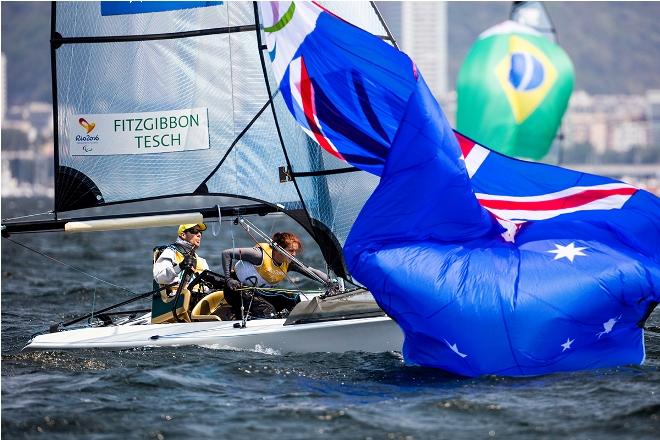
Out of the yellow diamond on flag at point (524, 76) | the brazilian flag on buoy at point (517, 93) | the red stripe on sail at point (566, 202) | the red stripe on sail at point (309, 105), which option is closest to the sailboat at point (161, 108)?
the red stripe on sail at point (309, 105)

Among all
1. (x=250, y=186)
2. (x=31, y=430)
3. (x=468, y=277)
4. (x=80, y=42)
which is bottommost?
(x=31, y=430)

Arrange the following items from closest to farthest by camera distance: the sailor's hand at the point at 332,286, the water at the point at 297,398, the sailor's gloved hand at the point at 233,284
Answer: the water at the point at 297,398, the sailor's gloved hand at the point at 233,284, the sailor's hand at the point at 332,286

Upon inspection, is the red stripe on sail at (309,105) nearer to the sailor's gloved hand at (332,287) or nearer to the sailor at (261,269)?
the sailor at (261,269)

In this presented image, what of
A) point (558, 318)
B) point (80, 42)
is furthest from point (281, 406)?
point (80, 42)

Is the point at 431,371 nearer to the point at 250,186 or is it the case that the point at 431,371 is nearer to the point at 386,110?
the point at 386,110

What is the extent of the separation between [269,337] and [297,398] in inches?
53.1

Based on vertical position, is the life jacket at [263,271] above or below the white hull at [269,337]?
above

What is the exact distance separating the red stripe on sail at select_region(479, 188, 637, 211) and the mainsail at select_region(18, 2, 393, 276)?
172cm

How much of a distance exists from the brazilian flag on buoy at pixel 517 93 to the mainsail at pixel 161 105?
11902mm

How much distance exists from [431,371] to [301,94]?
194 cm

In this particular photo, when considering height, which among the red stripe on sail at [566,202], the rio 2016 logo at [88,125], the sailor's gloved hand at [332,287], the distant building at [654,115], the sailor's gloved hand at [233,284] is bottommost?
the sailor's gloved hand at [332,287]

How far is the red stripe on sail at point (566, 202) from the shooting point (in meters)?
7.83

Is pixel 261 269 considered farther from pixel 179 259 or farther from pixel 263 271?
pixel 179 259

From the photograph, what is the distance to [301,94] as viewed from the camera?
811 cm
